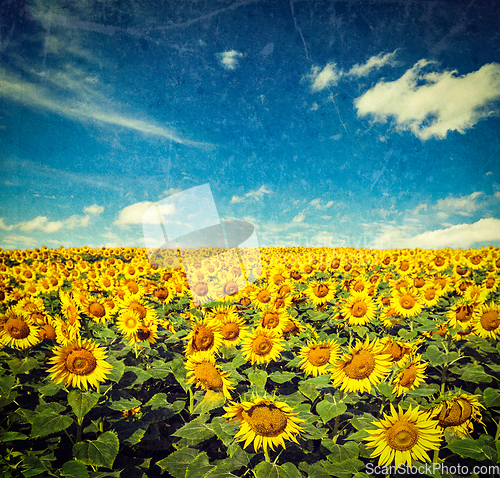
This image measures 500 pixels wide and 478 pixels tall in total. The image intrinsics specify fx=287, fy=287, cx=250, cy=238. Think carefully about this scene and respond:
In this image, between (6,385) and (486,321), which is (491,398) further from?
(6,385)

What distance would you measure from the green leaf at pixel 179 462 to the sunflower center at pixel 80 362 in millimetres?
974

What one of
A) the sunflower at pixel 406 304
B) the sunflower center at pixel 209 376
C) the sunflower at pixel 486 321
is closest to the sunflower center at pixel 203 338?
the sunflower center at pixel 209 376

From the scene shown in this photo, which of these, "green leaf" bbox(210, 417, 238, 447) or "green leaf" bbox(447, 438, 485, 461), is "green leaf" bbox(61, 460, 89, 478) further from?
"green leaf" bbox(447, 438, 485, 461)

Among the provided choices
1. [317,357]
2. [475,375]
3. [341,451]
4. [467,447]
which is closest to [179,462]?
[341,451]

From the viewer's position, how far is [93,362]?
254cm

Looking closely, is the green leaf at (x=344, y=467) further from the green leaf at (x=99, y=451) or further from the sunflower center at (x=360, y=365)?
the green leaf at (x=99, y=451)

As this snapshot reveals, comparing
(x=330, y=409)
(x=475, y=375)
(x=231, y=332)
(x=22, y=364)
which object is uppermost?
(x=22, y=364)

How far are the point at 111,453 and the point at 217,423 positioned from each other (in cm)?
82

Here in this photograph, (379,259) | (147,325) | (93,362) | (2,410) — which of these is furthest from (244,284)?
(379,259)

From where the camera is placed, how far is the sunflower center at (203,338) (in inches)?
118

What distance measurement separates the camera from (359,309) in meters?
4.26

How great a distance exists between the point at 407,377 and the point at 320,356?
802 mm

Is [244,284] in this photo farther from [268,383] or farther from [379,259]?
[379,259]

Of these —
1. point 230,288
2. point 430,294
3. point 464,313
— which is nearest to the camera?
point 464,313
